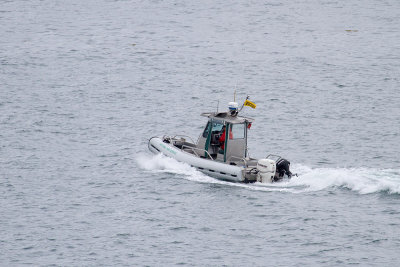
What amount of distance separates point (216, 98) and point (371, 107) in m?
9.98

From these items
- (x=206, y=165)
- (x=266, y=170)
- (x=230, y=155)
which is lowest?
(x=206, y=165)

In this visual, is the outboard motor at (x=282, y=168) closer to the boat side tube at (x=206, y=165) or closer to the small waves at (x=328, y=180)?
the small waves at (x=328, y=180)

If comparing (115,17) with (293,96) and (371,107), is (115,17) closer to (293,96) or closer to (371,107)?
(293,96)

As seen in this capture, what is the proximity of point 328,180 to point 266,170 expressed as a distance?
2941 mm

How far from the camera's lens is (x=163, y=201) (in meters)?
34.2

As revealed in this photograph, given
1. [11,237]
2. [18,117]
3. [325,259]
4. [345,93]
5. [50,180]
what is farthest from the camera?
[345,93]

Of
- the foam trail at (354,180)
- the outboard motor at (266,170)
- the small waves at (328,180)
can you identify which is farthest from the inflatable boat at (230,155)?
the foam trail at (354,180)

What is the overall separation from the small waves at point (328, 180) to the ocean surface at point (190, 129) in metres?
0.07

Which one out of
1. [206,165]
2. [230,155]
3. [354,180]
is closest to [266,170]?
[230,155]

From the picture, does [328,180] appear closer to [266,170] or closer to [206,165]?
[266,170]

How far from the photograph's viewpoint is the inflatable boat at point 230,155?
34.7 meters

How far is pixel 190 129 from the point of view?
4591 cm

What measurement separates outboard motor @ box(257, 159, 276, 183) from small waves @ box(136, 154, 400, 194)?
0.26 meters

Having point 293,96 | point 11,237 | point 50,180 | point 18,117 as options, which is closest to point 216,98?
point 293,96
